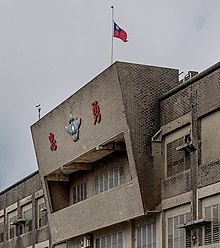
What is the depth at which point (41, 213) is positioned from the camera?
51.6 metres

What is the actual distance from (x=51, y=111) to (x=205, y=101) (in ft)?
44.1

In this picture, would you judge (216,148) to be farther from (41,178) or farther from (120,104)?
(41,178)

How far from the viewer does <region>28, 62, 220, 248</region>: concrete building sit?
3291cm

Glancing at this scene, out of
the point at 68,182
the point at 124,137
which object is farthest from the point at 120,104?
the point at 68,182

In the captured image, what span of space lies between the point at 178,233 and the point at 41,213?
726 inches

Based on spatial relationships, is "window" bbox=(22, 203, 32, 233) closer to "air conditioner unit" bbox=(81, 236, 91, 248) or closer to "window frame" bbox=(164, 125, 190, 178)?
"air conditioner unit" bbox=(81, 236, 91, 248)

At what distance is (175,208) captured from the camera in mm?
34875

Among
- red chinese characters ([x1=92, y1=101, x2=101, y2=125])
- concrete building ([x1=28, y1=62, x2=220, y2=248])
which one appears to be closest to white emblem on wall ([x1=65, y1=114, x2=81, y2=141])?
concrete building ([x1=28, y1=62, x2=220, y2=248])

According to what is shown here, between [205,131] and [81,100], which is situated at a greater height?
[81,100]

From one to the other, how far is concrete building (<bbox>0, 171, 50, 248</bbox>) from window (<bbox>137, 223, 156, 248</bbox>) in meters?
12.8

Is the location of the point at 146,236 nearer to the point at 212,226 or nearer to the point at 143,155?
the point at 143,155

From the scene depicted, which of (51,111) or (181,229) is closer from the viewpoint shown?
(181,229)

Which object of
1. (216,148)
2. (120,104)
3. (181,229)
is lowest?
(181,229)

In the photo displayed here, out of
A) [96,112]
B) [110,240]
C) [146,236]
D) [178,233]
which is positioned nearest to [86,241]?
[110,240]
